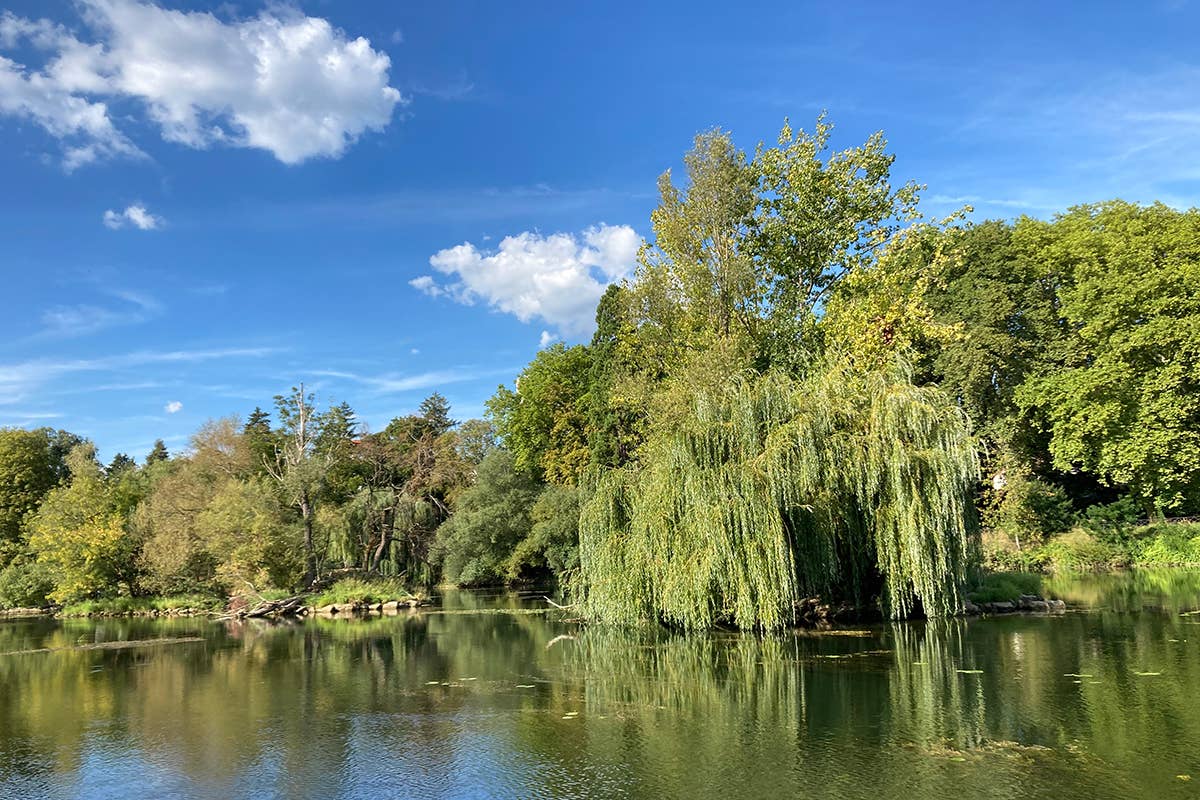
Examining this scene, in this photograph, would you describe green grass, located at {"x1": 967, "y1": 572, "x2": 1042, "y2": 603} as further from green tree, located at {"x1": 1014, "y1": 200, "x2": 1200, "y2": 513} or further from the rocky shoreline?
green tree, located at {"x1": 1014, "y1": 200, "x2": 1200, "y2": 513}

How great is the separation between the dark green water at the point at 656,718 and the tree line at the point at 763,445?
2.32m

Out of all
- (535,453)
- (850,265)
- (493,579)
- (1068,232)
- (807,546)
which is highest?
(1068,232)

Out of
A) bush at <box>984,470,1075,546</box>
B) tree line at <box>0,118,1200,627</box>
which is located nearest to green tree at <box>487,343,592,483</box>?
tree line at <box>0,118,1200,627</box>

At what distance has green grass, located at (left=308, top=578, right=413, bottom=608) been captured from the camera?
3447 cm

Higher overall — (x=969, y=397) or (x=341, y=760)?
(x=969, y=397)

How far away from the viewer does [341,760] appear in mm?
9398

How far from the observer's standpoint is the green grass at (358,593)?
1357 inches

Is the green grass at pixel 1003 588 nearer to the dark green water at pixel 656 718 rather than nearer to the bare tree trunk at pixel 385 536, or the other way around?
the dark green water at pixel 656 718

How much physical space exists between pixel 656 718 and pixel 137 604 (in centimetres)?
3859

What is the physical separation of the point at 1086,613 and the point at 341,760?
60.9ft

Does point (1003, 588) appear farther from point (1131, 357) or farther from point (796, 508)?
point (1131, 357)

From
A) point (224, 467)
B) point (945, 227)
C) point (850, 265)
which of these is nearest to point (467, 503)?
point (224, 467)

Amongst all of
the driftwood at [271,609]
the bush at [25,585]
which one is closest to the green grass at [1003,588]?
the driftwood at [271,609]

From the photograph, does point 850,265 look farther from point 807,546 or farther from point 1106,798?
point 1106,798
